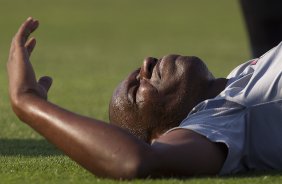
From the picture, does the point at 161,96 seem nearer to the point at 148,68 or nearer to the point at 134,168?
the point at 148,68

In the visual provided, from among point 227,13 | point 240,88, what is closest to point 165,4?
point 227,13

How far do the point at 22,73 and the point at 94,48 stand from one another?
1478cm

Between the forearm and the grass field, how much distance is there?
0.34ft

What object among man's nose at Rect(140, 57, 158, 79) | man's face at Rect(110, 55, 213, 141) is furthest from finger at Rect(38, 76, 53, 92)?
man's nose at Rect(140, 57, 158, 79)

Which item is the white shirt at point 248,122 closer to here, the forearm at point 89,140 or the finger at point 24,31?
the forearm at point 89,140

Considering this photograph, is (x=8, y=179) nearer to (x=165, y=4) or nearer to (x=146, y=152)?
(x=146, y=152)

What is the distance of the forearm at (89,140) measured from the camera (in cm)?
486

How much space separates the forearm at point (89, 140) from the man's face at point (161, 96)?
1.63 ft

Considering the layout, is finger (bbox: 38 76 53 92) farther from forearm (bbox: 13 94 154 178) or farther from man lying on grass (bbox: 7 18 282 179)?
forearm (bbox: 13 94 154 178)

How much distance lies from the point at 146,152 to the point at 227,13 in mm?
22635

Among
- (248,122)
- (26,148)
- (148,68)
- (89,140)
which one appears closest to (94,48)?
(26,148)

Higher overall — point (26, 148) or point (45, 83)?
point (45, 83)

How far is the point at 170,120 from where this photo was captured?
17.8 ft

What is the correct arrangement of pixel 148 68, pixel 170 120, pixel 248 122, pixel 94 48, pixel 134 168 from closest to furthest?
pixel 134 168
pixel 248 122
pixel 170 120
pixel 148 68
pixel 94 48
